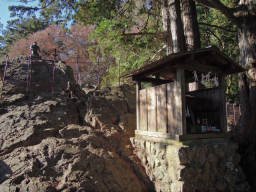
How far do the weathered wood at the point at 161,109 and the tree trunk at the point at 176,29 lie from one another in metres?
2.41

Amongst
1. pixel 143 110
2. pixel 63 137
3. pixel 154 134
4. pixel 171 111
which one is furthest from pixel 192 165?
pixel 63 137

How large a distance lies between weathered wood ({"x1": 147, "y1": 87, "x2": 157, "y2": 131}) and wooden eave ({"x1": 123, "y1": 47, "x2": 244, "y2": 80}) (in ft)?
2.05

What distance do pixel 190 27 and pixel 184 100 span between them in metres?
3.88

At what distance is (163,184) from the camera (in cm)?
539

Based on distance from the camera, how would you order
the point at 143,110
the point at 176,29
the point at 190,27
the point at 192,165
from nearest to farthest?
the point at 192,165
the point at 143,110
the point at 176,29
the point at 190,27

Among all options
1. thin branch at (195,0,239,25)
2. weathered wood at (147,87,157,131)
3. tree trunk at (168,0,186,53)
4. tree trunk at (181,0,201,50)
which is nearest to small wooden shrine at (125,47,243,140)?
weathered wood at (147,87,157,131)

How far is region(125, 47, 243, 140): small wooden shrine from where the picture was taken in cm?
507

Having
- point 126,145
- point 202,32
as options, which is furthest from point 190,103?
point 202,32

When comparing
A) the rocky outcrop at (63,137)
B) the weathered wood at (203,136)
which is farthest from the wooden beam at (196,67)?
the rocky outcrop at (63,137)

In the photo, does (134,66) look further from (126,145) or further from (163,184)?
(163,184)

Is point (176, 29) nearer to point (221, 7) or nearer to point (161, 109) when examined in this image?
point (221, 7)

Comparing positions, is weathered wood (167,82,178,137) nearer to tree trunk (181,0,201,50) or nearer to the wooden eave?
the wooden eave

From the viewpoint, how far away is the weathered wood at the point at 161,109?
17.8ft

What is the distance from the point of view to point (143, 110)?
6340 millimetres
